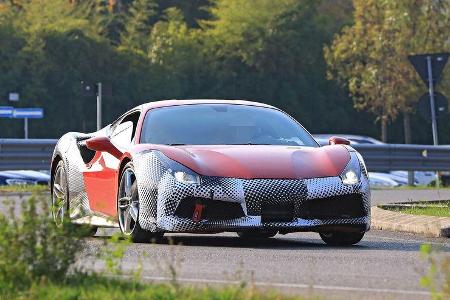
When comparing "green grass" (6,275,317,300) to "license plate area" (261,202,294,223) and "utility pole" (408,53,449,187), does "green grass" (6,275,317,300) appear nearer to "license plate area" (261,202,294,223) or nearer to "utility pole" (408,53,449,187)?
"license plate area" (261,202,294,223)

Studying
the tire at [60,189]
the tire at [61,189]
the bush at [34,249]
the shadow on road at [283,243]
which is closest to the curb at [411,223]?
the shadow on road at [283,243]

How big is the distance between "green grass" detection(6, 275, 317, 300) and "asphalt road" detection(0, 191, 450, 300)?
164mm

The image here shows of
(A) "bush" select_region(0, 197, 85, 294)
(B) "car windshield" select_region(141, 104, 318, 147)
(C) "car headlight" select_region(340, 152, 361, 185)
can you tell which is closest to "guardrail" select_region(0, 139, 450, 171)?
(B) "car windshield" select_region(141, 104, 318, 147)

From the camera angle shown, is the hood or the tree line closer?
the hood

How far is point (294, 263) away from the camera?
10547 millimetres

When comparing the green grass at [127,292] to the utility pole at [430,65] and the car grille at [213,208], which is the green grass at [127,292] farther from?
the utility pole at [430,65]

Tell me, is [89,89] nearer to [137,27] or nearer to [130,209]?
[130,209]

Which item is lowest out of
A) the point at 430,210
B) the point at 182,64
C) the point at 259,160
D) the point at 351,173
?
the point at 182,64

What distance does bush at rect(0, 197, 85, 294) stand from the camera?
815 centimetres

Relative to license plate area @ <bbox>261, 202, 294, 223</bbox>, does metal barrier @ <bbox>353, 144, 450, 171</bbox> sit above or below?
below

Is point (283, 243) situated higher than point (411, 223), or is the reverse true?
point (283, 243)

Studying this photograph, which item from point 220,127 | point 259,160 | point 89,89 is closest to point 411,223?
point 220,127

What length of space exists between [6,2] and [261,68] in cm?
1444

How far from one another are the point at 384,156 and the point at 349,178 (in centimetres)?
1767
